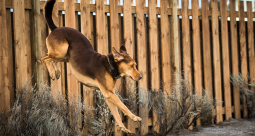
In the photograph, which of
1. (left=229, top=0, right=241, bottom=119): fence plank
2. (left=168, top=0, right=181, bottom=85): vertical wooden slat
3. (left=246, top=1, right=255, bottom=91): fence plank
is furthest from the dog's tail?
(left=246, top=1, right=255, bottom=91): fence plank

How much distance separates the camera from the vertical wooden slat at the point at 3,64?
375 centimetres

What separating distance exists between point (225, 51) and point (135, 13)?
296 cm

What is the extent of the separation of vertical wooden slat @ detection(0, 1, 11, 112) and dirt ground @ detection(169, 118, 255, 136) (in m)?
3.59

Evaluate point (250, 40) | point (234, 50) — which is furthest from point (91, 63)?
point (250, 40)

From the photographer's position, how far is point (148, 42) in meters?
5.52

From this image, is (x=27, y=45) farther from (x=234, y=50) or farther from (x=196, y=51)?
(x=234, y=50)

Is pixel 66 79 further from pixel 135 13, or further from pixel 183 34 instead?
pixel 183 34

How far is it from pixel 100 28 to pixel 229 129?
157 inches

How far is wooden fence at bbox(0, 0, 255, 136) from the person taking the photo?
154 inches

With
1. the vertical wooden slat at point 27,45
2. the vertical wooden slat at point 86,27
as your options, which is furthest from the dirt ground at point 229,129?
the vertical wooden slat at point 27,45

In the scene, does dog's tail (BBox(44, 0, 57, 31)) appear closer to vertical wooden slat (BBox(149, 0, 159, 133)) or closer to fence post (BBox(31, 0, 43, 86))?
fence post (BBox(31, 0, 43, 86))

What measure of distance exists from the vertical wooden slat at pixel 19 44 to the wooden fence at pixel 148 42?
0.6 inches

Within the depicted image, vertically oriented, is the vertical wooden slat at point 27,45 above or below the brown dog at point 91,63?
above

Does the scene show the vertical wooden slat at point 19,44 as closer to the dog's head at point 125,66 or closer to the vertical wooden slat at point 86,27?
the vertical wooden slat at point 86,27
